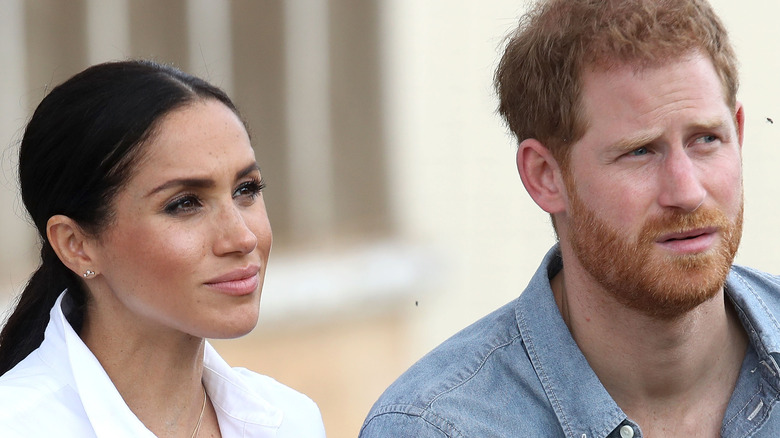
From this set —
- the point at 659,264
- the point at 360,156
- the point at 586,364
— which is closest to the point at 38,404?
the point at 586,364

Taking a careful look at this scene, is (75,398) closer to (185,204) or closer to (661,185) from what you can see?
(185,204)

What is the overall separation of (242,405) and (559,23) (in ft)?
3.78

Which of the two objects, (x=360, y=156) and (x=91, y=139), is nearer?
(x=91, y=139)

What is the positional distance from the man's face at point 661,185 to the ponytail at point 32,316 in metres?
1.22

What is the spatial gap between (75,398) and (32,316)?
0.36 metres

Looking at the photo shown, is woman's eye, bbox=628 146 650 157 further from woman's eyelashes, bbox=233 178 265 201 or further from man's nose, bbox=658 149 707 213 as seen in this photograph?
woman's eyelashes, bbox=233 178 265 201

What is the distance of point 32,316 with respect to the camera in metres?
3.41

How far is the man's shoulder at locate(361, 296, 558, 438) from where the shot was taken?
3145mm

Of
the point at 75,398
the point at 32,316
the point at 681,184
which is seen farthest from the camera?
the point at 32,316

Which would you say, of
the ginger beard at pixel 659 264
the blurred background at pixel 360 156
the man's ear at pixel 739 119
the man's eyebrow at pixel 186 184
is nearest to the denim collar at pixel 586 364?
the ginger beard at pixel 659 264

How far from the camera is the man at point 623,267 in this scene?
10.1 ft

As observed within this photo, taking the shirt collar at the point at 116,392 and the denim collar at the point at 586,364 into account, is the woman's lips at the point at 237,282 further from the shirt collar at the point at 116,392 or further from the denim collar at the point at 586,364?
the denim collar at the point at 586,364

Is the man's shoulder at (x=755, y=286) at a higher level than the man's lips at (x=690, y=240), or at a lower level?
lower

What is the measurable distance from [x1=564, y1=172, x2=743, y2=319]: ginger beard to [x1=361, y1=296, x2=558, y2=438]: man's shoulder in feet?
0.94
